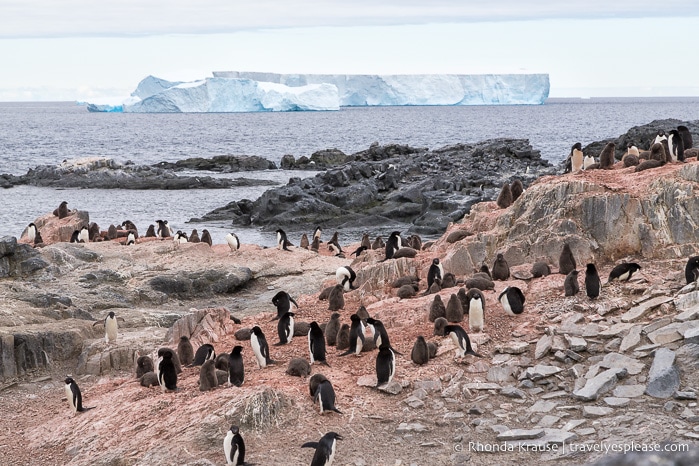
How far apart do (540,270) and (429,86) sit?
144208mm

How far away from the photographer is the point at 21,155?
276ft

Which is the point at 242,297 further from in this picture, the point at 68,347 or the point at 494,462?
the point at 494,462

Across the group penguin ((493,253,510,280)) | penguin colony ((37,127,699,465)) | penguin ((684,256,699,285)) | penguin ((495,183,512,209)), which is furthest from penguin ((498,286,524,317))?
penguin ((495,183,512,209))

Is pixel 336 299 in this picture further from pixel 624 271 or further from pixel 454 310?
pixel 624 271

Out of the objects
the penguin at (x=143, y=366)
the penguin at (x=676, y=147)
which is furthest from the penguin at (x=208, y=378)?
the penguin at (x=676, y=147)

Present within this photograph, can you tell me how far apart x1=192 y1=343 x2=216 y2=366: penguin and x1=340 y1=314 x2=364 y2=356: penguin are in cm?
217

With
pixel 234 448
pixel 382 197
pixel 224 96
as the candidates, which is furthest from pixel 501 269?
pixel 224 96

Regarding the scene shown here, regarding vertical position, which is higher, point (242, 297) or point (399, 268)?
point (399, 268)

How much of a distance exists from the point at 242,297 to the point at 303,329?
6785 mm

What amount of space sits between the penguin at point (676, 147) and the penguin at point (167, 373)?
10.5 m

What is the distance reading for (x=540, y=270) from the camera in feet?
47.4

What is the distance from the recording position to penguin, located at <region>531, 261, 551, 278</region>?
14430 mm

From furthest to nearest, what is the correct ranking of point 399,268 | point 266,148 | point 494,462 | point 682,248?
point 266,148, point 399,268, point 682,248, point 494,462

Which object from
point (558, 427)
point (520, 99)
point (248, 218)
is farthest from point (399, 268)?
point (520, 99)
